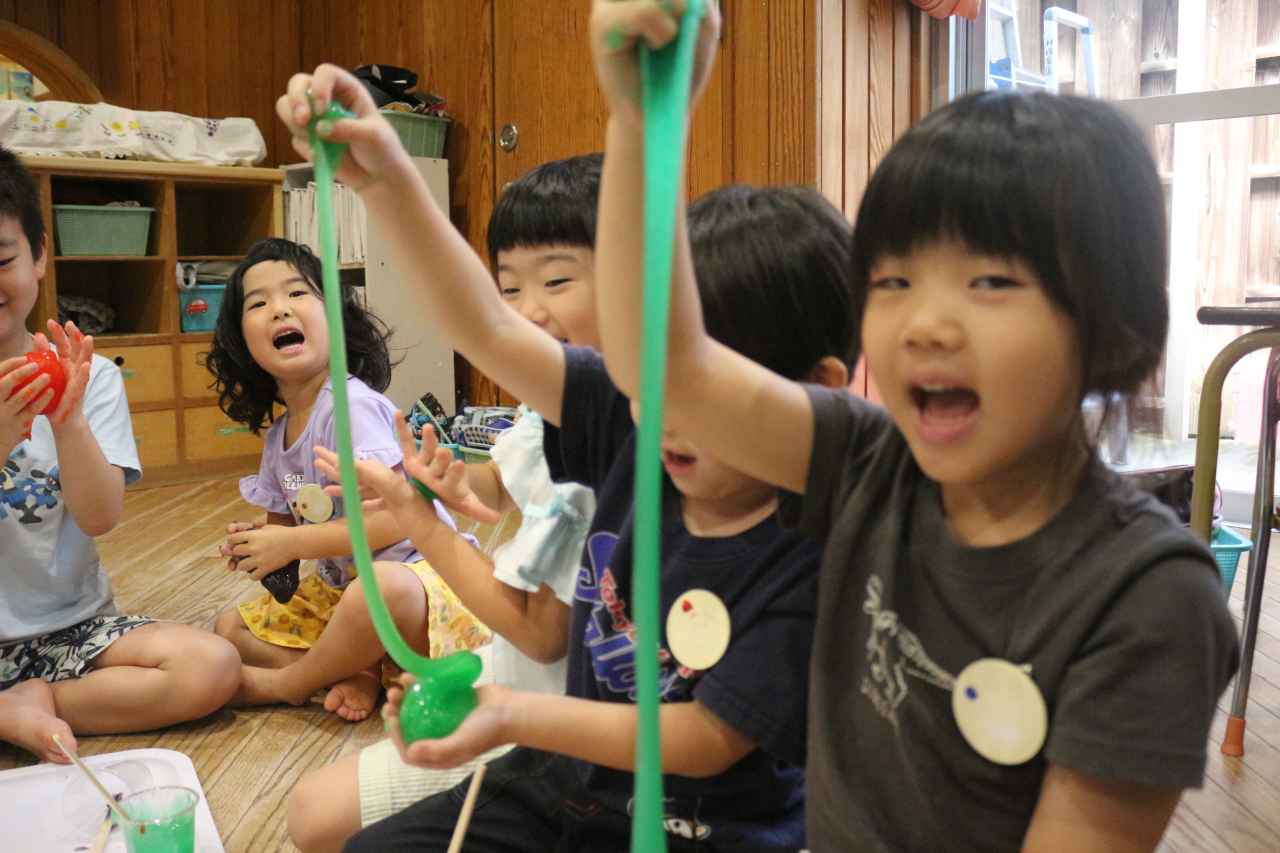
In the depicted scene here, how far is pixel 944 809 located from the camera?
0.53 metres

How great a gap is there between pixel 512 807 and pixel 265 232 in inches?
119

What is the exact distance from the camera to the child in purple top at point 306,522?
1392mm

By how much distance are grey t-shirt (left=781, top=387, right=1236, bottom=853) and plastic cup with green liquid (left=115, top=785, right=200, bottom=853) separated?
0.61m

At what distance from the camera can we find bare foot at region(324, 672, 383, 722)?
55.6 inches

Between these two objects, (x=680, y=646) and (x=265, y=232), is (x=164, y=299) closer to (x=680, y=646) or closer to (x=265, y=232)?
(x=265, y=232)

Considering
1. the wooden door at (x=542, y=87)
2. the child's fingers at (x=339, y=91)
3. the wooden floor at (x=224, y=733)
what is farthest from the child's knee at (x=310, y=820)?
the wooden door at (x=542, y=87)

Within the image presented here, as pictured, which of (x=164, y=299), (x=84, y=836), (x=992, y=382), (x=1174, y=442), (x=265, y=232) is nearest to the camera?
(x=992, y=382)

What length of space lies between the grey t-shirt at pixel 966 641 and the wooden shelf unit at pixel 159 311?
291cm

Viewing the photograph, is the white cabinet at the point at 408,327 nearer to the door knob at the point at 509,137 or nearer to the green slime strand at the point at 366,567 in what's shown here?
the door knob at the point at 509,137

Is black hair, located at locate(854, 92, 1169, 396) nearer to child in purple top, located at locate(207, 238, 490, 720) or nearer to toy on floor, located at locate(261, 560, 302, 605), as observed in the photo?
child in purple top, located at locate(207, 238, 490, 720)

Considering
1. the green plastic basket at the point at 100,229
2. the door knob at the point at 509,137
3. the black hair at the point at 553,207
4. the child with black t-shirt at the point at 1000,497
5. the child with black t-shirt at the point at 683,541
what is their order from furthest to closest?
the door knob at the point at 509,137, the green plastic basket at the point at 100,229, the black hair at the point at 553,207, the child with black t-shirt at the point at 683,541, the child with black t-shirt at the point at 1000,497

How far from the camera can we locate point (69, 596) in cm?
139

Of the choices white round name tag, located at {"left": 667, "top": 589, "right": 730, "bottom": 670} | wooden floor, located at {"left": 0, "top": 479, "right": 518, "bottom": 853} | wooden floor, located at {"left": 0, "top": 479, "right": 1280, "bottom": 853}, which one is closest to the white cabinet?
wooden floor, located at {"left": 0, "top": 479, "right": 518, "bottom": 853}

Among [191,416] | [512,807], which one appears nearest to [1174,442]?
[512,807]
